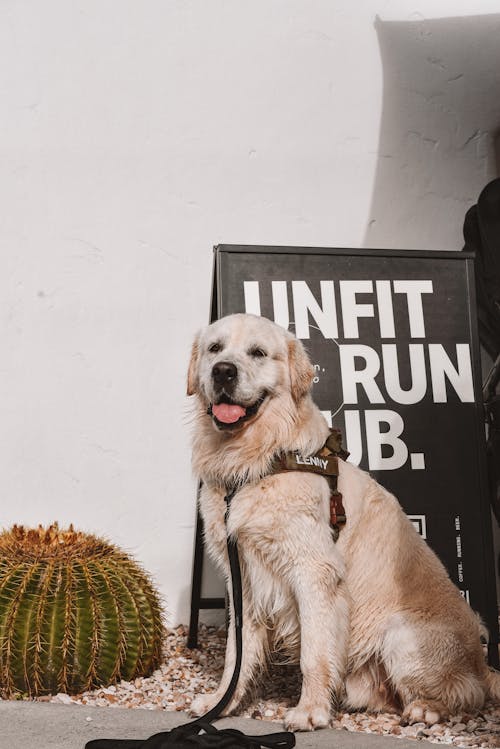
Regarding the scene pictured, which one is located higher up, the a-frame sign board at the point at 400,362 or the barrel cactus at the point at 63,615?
the a-frame sign board at the point at 400,362

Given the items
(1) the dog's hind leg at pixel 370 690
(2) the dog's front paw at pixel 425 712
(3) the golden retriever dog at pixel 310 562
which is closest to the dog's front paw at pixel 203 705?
(3) the golden retriever dog at pixel 310 562

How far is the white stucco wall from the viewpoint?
381 cm

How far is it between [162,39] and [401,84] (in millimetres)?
1246

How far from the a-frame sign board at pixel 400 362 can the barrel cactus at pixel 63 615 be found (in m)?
0.58

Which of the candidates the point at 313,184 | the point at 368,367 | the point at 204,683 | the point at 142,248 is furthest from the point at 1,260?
the point at 204,683

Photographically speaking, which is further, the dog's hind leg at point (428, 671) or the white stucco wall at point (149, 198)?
the white stucco wall at point (149, 198)

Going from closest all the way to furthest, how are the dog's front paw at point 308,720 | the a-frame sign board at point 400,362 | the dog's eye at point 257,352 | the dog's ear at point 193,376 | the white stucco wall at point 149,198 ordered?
the dog's front paw at point 308,720
the dog's eye at point 257,352
the dog's ear at point 193,376
the a-frame sign board at point 400,362
the white stucco wall at point 149,198

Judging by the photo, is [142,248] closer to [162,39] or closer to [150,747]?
[162,39]

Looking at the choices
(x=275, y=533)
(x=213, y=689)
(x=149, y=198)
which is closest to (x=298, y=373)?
(x=275, y=533)

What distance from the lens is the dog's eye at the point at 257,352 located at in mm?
2545

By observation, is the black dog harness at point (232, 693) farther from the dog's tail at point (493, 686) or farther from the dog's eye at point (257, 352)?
the dog's tail at point (493, 686)

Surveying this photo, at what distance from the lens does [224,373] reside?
7.99 feet

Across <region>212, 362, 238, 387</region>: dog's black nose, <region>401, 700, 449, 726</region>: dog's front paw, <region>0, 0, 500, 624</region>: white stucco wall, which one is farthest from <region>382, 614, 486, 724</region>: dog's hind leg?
<region>0, 0, 500, 624</region>: white stucco wall

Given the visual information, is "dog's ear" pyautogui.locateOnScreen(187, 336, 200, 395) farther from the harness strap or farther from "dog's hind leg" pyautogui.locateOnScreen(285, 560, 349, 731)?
"dog's hind leg" pyautogui.locateOnScreen(285, 560, 349, 731)
